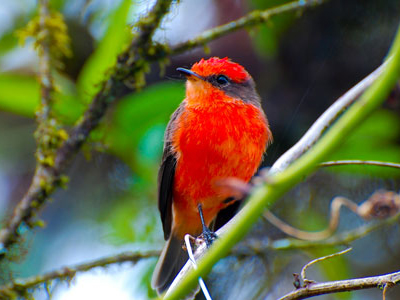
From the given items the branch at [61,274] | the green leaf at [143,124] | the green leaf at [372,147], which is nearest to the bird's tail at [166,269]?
the branch at [61,274]

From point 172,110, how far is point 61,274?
1.21 metres

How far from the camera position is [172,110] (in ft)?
10.3

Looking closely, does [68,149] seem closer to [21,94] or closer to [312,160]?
[21,94]

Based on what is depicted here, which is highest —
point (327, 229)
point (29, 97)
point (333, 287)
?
point (29, 97)

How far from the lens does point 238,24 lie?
8.54 ft

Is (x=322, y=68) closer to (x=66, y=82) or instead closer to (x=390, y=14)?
(x=390, y=14)

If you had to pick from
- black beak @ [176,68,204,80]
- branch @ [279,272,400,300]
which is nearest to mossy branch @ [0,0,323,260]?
black beak @ [176,68,204,80]

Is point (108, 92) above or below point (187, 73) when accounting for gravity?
below

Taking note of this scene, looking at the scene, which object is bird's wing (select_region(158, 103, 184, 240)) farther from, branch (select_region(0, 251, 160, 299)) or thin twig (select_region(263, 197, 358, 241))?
thin twig (select_region(263, 197, 358, 241))

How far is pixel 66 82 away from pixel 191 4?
3.22 ft

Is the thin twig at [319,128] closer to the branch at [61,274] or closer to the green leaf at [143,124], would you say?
the branch at [61,274]

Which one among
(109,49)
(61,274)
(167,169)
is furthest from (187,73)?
(61,274)

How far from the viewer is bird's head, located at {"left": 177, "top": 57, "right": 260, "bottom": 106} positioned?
113 inches

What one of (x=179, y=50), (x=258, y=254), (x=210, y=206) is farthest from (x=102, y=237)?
(x=179, y=50)
